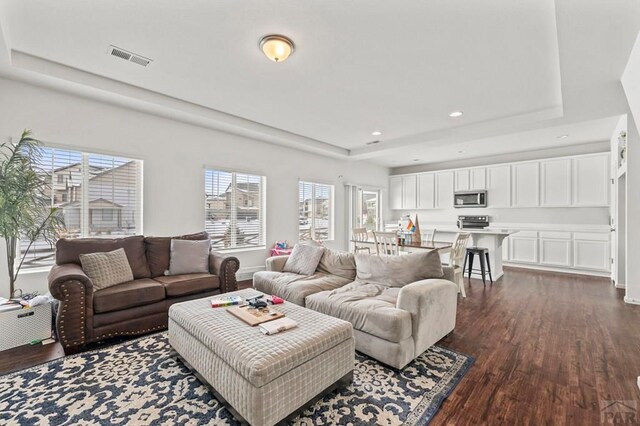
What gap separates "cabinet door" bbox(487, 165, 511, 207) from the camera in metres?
6.63

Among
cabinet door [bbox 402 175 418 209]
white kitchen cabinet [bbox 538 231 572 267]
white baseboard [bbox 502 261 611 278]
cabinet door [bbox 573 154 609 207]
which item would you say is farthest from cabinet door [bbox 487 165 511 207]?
cabinet door [bbox 402 175 418 209]

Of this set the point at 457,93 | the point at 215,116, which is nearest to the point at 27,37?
the point at 215,116

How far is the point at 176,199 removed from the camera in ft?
14.2

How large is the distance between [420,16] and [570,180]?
18.8ft

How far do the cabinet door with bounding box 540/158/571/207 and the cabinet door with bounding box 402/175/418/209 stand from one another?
9.38ft

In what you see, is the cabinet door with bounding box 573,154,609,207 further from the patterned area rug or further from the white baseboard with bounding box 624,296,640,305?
the patterned area rug

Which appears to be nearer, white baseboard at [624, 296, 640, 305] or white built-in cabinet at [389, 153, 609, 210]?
white baseboard at [624, 296, 640, 305]

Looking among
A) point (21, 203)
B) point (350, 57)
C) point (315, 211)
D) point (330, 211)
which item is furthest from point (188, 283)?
point (330, 211)

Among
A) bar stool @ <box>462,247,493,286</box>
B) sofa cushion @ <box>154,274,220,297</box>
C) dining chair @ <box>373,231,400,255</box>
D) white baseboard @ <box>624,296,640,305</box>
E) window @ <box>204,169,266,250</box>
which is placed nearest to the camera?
sofa cushion @ <box>154,274,220,297</box>

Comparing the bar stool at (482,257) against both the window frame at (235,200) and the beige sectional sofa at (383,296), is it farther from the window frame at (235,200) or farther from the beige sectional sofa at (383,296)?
the window frame at (235,200)

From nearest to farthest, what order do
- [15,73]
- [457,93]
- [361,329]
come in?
[361,329] < [15,73] < [457,93]

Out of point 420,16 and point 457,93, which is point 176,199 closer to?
point 420,16

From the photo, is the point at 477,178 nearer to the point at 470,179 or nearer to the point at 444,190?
the point at 470,179

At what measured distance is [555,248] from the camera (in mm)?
5977
